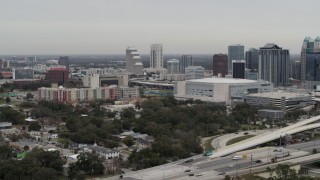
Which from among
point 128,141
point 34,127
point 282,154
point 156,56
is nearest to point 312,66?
point 34,127

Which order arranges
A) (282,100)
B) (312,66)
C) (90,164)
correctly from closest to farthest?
(90,164) < (282,100) < (312,66)

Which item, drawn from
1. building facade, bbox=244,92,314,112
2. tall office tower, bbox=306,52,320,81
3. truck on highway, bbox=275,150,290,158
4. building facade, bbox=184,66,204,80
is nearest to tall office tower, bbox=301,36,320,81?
tall office tower, bbox=306,52,320,81

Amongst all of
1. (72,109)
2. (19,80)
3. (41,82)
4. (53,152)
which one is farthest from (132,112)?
(19,80)

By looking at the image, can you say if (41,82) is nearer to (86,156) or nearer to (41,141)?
(41,141)

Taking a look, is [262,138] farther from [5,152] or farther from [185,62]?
[185,62]

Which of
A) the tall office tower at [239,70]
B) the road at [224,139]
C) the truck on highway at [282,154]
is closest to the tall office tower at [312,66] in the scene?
the tall office tower at [239,70]

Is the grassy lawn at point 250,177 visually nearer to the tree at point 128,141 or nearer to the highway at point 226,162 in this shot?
the highway at point 226,162

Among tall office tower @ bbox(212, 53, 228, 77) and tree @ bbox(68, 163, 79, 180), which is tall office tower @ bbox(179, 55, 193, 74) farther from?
tree @ bbox(68, 163, 79, 180)
